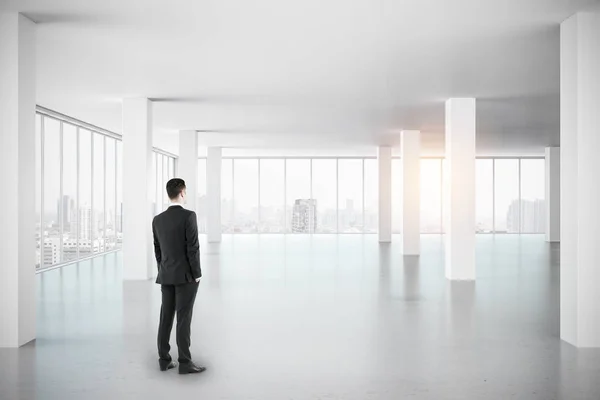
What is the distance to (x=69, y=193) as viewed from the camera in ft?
58.3

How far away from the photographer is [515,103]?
603 inches

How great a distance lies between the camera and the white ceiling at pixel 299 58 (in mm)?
7766

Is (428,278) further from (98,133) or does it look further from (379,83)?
(98,133)

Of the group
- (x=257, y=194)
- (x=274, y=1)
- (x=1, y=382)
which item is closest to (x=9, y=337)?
(x=1, y=382)

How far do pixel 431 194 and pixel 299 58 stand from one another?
26.0 meters

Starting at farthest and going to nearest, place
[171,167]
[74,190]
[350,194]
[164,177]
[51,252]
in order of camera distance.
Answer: [350,194] < [171,167] < [164,177] < [74,190] < [51,252]

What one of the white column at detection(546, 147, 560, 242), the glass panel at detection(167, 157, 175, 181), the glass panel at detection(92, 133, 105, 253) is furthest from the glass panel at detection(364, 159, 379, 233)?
the glass panel at detection(92, 133, 105, 253)

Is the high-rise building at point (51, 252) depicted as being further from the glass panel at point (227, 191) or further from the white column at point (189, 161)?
the glass panel at point (227, 191)

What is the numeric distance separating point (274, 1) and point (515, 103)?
994 cm

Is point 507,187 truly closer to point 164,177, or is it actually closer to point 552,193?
point 552,193

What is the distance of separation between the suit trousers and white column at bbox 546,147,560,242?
25008mm

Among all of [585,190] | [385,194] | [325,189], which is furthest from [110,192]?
[585,190]

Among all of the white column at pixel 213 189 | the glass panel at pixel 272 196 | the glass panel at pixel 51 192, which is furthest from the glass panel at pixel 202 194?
the glass panel at pixel 51 192

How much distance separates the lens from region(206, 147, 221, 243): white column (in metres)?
26.2
